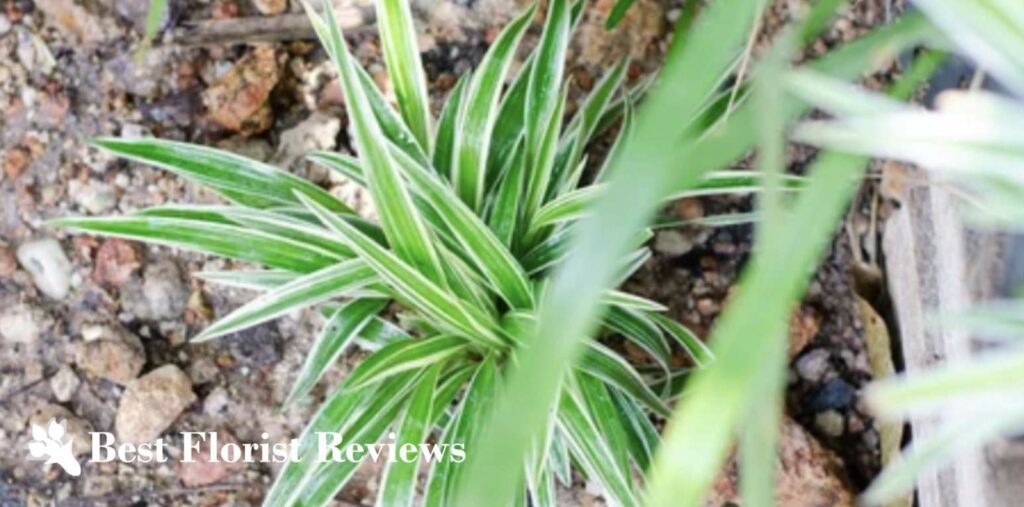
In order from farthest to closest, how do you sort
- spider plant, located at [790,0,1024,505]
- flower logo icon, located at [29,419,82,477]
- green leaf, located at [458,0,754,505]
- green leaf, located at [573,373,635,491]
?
flower logo icon, located at [29,419,82,477] → green leaf, located at [573,373,635,491] → spider plant, located at [790,0,1024,505] → green leaf, located at [458,0,754,505]

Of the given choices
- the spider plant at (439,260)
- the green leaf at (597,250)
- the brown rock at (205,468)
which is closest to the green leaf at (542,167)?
the spider plant at (439,260)

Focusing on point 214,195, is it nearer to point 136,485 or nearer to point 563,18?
point 136,485

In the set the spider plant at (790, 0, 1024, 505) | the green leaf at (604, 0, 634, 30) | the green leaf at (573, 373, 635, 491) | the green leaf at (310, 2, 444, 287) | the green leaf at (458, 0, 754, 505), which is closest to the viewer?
the green leaf at (458, 0, 754, 505)

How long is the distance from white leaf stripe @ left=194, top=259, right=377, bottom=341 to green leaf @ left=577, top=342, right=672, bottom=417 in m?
0.22

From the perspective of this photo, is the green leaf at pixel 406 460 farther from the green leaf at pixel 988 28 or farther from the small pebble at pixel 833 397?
the green leaf at pixel 988 28

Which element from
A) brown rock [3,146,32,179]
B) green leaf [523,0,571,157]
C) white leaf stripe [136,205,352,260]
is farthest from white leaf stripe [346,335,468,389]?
brown rock [3,146,32,179]

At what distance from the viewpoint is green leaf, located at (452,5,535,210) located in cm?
120

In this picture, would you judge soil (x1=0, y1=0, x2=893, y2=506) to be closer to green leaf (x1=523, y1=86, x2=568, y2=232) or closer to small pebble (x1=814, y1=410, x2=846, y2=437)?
small pebble (x1=814, y1=410, x2=846, y2=437)

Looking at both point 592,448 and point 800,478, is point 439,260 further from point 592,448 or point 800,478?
point 800,478

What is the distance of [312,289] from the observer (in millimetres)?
1135

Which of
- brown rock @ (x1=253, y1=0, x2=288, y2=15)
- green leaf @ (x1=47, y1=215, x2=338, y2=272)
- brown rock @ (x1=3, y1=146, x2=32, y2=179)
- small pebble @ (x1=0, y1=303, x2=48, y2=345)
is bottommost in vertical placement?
small pebble @ (x1=0, y1=303, x2=48, y2=345)

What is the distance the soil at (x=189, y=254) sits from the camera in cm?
133

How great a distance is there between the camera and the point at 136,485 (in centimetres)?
133

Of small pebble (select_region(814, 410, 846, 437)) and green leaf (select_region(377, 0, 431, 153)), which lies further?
small pebble (select_region(814, 410, 846, 437))
